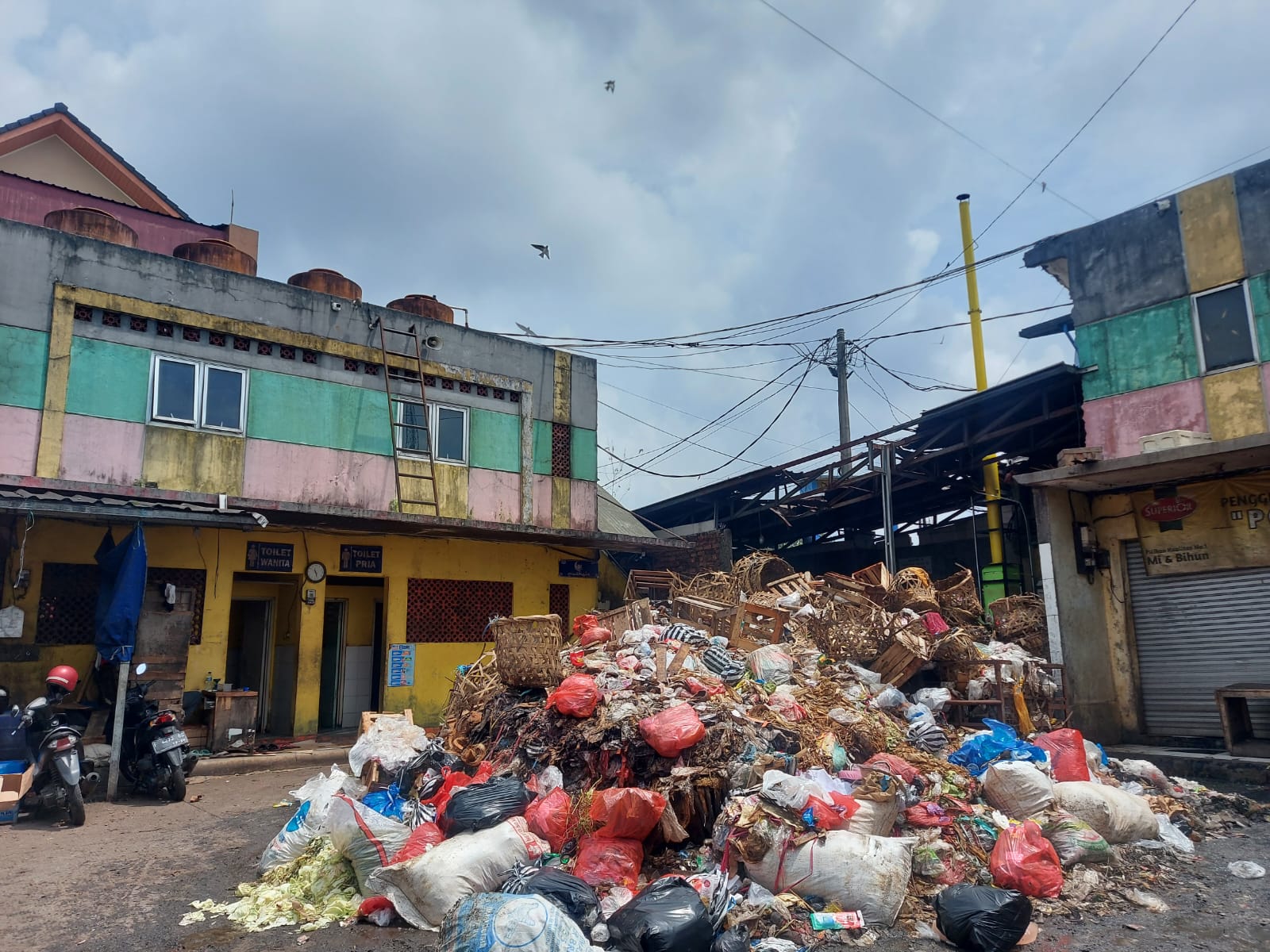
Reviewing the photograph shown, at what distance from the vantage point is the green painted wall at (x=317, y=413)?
36.9ft

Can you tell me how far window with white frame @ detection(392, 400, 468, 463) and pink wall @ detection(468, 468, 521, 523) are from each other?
16.7 inches

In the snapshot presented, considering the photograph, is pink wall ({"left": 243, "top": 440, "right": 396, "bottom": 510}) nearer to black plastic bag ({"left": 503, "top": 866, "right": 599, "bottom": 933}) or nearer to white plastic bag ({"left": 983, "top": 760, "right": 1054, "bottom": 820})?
black plastic bag ({"left": 503, "top": 866, "right": 599, "bottom": 933})

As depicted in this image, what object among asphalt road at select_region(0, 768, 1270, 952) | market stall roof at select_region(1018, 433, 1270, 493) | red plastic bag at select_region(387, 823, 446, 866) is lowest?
asphalt road at select_region(0, 768, 1270, 952)

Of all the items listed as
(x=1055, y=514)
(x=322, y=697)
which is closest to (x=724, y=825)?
(x=1055, y=514)

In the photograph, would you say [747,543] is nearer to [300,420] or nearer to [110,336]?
[300,420]

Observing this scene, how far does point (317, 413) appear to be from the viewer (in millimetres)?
11703

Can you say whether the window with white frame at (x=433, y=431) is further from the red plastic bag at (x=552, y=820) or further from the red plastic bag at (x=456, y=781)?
the red plastic bag at (x=552, y=820)

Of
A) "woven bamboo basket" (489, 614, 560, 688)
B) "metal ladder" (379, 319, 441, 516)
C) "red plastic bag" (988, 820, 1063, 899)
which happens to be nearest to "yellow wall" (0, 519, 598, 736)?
"metal ladder" (379, 319, 441, 516)

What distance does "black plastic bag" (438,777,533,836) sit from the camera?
15.9 ft

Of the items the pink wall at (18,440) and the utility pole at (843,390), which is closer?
the pink wall at (18,440)

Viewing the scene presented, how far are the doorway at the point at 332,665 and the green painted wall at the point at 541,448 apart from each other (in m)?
3.82

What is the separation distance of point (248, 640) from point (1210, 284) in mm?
13619

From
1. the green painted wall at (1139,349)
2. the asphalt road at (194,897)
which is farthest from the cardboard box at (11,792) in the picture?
the green painted wall at (1139,349)

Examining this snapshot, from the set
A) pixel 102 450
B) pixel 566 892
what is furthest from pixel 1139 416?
pixel 102 450
